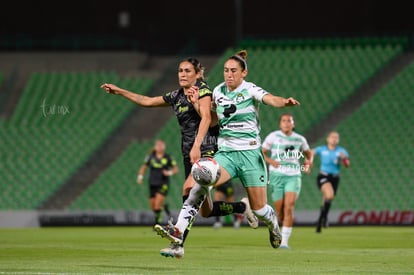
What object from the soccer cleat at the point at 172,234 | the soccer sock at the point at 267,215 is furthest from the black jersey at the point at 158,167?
the soccer cleat at the point at 172,234

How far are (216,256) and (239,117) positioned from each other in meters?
2.77

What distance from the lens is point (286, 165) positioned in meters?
17.2

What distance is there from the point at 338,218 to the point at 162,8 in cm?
1204

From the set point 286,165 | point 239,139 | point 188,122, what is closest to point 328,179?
point 286,165

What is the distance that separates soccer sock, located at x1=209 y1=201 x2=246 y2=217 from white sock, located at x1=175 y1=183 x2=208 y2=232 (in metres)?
0.69

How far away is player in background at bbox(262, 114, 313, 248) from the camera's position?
55.3 feet

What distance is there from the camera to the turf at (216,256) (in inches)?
439

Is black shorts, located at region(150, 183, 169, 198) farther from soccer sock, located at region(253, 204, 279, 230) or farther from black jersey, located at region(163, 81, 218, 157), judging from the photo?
soccer sock, located at region(253, 204, 279, 230)

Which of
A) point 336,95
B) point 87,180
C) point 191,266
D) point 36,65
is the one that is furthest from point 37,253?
point 36,65

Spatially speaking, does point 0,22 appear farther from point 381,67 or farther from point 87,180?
point 381,67

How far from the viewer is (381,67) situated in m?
31.6

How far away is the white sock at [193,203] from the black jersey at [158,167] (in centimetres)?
→ 1258

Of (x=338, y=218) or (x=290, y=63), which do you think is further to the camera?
(x=290, y=63)

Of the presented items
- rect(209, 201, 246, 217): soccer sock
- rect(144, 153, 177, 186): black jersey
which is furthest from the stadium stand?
rect(209, 201, 246, 217): soccer sock
